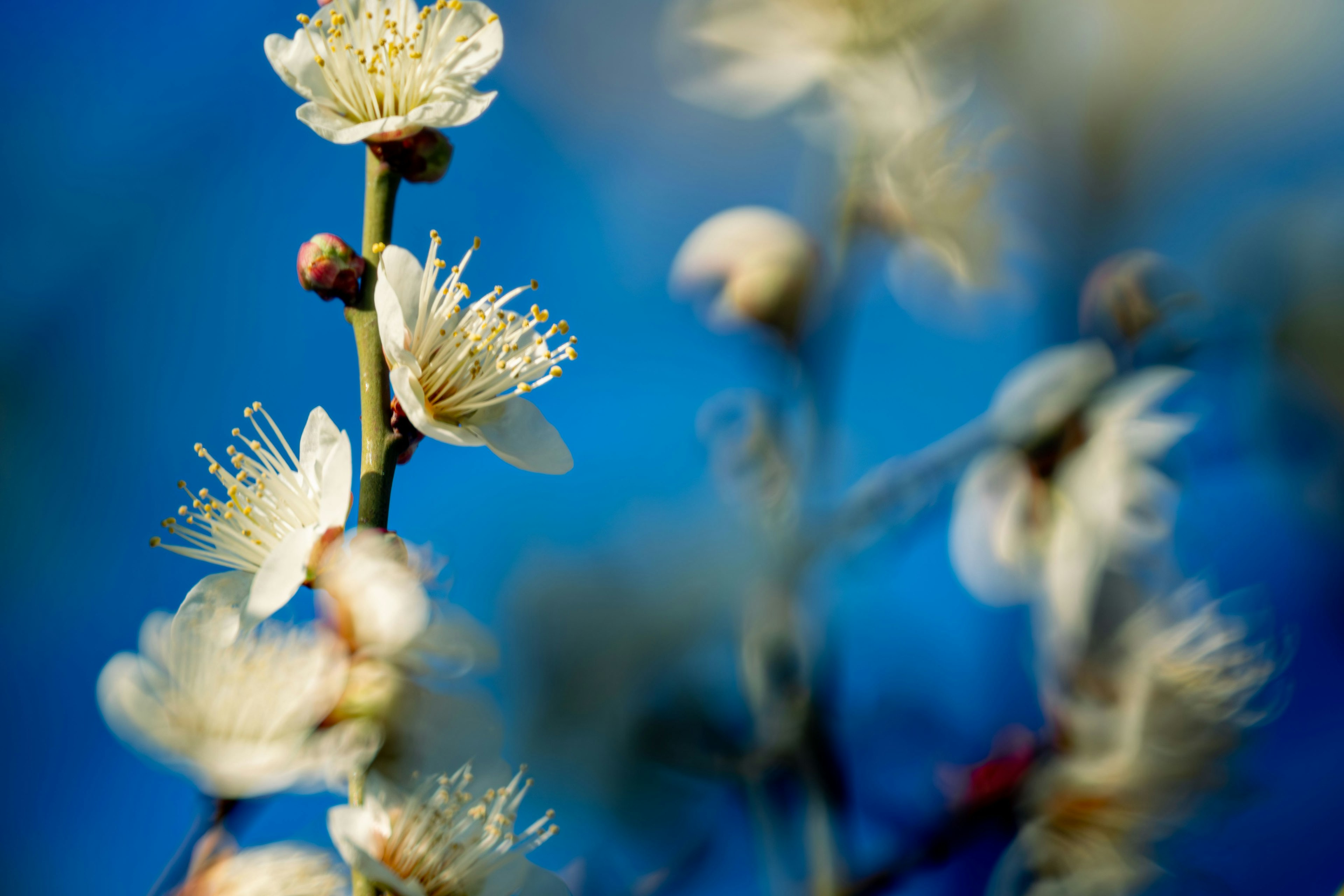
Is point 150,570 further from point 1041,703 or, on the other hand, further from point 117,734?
point 1041,703

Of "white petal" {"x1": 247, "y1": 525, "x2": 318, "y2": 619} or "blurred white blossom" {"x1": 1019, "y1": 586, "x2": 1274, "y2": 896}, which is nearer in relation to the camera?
"white petal" {"x1": 247, "y1": 525, "x2": 318, "y2": 619}

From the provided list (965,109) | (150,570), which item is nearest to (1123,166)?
(965,109)

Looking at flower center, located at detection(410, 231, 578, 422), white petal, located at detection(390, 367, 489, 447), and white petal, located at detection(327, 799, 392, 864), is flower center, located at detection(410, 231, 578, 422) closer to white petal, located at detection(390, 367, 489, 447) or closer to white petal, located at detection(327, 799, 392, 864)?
white petal, located at detection(390, 367, 489, 447)

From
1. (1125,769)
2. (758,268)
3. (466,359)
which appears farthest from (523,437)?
(1125,769)

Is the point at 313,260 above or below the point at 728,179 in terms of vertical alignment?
below

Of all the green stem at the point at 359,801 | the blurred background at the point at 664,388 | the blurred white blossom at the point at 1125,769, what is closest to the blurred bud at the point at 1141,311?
the blurred background at the point at 664,388

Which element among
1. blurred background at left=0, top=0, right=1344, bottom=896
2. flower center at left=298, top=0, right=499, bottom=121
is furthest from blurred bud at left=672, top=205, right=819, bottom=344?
flower center at left=298, top=0, right=499, bottom=121

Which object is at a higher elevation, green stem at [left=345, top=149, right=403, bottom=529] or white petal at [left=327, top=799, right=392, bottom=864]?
green stem at [left=345, top=149, right=403, bottom=529]
